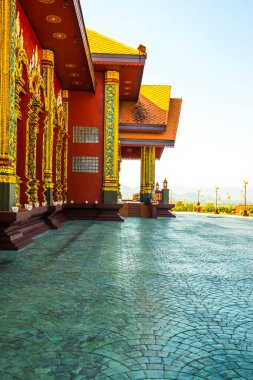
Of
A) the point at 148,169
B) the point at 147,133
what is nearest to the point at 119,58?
the point at 147,133

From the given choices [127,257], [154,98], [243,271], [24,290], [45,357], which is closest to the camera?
[45,357]

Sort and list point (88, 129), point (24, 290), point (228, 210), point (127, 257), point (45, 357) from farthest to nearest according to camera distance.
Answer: point (228, 210), point (88, 129), point (127, 257), point (24, 290), point (45, 357)

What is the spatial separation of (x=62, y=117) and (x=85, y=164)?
6.33 ft

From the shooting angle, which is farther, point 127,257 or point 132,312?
point 127,257

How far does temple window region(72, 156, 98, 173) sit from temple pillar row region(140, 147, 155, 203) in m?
6.79

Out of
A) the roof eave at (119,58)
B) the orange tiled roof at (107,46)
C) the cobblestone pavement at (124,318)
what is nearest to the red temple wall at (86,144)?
the roof eave at (119,58)

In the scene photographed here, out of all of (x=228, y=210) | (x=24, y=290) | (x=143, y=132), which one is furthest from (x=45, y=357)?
(x=228, y=210)

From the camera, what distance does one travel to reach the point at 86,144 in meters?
12.8

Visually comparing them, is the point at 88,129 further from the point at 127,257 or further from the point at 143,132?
the point at 127,257

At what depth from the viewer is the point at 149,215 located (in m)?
16.5

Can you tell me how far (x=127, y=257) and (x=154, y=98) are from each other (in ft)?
48.9

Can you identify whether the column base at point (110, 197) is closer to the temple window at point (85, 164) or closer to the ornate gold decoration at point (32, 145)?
the temple window at point (85, 164)

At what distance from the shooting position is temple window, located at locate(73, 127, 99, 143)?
502 inches

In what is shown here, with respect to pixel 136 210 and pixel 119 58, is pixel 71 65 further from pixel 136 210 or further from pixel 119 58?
pixel 136 210
